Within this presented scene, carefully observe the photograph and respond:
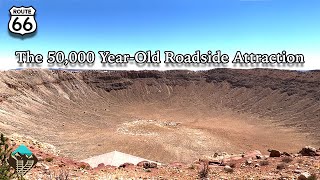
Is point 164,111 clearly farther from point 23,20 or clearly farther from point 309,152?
point 309,152

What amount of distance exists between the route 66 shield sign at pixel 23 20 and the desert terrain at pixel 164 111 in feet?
71.7

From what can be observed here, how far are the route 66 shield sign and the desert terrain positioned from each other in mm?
21864

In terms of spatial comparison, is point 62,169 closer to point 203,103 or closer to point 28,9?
point 28,9

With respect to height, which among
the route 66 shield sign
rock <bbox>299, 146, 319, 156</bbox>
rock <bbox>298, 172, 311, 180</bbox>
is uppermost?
the route 66 shield sign

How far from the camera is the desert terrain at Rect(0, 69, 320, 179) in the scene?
5509 centimetres

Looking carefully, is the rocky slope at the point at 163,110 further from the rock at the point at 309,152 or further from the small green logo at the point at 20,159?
the small green logo at the point at 20,159

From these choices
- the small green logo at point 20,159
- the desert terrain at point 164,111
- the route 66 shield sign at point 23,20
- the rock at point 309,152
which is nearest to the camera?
the small green logo at point 20,159

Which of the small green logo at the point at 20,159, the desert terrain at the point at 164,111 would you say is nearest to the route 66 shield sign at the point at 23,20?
the small green logo at the point at 20,159

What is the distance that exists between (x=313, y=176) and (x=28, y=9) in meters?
23.4

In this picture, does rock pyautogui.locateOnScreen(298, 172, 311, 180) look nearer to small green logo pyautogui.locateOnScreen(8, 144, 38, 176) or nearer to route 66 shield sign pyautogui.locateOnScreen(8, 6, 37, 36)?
small green logo pyautogui.locateOnScreen(8, 144, 38, 176)

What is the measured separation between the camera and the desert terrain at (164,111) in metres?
55.1

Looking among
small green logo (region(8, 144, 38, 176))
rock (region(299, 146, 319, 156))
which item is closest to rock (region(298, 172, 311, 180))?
rock (region(299, 146, 319, 156))

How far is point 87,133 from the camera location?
6188 centimetres

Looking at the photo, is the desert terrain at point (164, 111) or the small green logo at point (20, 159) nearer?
the small green logo at point (20, 159)
